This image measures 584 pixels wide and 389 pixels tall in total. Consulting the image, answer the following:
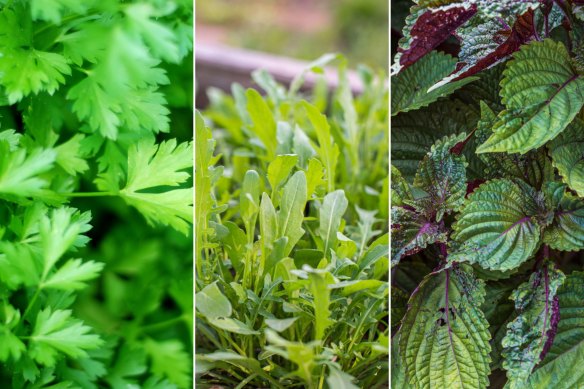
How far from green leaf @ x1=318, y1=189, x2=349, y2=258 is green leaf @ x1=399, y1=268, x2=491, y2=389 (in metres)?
0.12

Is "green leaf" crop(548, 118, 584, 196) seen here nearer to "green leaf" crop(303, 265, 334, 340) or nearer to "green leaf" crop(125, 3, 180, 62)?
"green leaf" crop(303, 265, 334, 340)

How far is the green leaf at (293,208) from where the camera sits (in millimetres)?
795

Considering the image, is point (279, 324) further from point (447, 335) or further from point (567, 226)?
point (567, 226)

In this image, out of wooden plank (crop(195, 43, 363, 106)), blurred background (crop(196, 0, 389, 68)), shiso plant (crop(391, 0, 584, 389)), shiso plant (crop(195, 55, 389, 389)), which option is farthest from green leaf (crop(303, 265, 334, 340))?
blurred background (crop(196, 0, 389, 68))

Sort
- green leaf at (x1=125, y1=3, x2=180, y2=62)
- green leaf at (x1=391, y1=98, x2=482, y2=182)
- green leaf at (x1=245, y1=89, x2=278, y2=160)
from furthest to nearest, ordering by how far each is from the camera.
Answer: green leaf at (x1=245, y1=89, x2=278, y2=160), green leaf at (x1=391, y1=98, x2=482, y2=182), green leaf at (x1=125, y1=3, x2=180, y2=62)

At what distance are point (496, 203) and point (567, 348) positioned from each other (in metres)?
0.21

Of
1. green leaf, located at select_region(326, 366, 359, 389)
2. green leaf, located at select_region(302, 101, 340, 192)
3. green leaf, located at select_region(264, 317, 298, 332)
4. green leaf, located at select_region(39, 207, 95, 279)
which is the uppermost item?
green leaf, located at select_region(302, 101, 340, 192)

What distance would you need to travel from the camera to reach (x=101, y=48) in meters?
0.70

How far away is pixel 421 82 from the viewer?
862mm

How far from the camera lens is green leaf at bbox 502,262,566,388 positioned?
0.76 meters

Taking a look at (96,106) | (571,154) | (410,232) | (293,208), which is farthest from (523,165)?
(96,106)

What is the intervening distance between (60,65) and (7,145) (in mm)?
102

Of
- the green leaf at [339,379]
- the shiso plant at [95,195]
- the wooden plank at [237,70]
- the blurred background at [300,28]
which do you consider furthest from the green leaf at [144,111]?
the blurred background at [300,28]

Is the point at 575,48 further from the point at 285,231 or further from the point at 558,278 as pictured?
the point at 285,231
